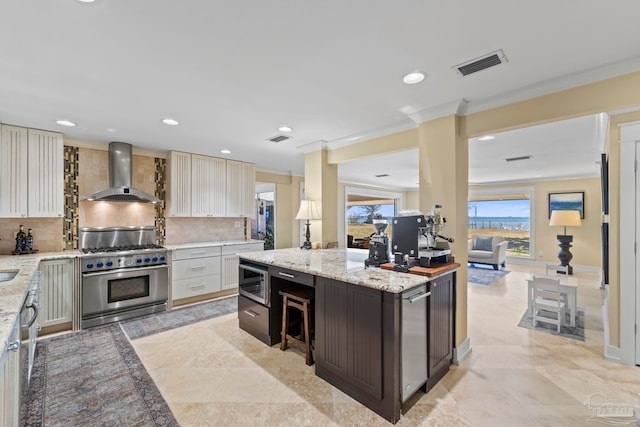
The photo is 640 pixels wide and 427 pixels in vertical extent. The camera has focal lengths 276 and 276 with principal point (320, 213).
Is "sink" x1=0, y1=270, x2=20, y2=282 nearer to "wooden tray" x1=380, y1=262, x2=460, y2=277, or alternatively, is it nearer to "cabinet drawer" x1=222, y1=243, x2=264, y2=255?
"cabinet drawer" x1=222, y1=243, x2=264, y2=255

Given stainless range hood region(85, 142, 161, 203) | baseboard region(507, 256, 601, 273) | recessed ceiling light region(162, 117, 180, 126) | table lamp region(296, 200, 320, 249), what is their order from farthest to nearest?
baseboard region(507, 256, 601, 273), stainless range hood region(85, 142, 161, 203), table lamp region(296, 200, 320, 249), recessed ceiling light region(162, 117, 180, 126)

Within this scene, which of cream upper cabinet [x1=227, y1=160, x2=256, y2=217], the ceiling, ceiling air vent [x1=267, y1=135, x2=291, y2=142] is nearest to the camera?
the ceiling

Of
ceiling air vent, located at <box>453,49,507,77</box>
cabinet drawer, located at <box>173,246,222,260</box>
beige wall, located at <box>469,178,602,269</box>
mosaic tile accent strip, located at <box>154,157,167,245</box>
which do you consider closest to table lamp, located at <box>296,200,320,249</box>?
cabinet drawer, located at <box>173,246,222,260</box>

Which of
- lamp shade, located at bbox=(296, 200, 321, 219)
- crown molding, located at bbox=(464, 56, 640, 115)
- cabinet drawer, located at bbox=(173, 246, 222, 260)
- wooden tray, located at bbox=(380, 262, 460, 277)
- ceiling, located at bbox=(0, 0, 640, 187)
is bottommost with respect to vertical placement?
cabinet drawer, located at bbox=(173, 246, 222, 260)

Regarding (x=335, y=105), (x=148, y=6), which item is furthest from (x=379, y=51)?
(x=148, y=6)

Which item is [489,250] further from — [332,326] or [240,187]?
[332,326]

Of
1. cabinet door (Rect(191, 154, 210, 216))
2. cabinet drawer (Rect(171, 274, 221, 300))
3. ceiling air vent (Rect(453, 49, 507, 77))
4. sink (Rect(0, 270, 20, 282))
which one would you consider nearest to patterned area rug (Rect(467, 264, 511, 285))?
ceiling air vent (Rect(453, 49, 507, 77))

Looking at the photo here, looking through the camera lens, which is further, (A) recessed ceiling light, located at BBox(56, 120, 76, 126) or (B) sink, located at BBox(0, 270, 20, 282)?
(A) recessed ceiling light, located at BBox(56, 120, 76, 126)

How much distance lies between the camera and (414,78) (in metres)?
2.13

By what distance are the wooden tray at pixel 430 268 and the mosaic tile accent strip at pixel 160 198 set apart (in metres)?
3.81

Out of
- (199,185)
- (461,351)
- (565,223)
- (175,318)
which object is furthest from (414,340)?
(565,223)

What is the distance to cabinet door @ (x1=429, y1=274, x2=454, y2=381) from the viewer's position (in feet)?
7.16

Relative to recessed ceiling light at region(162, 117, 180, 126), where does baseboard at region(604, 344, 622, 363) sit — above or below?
below

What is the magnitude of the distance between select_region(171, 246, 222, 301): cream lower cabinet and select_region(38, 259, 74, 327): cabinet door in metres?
1.14
